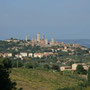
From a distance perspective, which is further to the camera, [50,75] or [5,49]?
[5,49]

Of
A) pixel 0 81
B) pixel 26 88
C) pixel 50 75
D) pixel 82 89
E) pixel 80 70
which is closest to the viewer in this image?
pixel 0 81

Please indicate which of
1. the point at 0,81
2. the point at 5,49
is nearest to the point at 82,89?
the point at 0,81

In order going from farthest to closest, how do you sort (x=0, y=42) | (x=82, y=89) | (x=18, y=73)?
(x=0, y=42)
(x=18, y=73)
(x=82, y=89)

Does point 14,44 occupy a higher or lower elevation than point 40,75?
higher

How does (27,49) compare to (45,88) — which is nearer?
(45,88)

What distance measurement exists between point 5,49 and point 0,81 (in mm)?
91989

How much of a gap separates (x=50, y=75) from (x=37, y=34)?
114 m

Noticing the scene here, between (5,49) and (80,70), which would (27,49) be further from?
(80,70)

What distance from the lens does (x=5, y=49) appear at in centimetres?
10356

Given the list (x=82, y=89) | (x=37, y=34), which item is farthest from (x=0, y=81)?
(x=37, y=34)

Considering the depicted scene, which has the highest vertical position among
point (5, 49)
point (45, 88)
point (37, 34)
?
point (37, 34)

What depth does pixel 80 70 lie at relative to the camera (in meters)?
43.7

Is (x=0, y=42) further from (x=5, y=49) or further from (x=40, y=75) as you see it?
(x=40, y=75)

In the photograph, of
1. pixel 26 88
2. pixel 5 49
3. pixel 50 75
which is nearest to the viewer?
pixel 26 88
